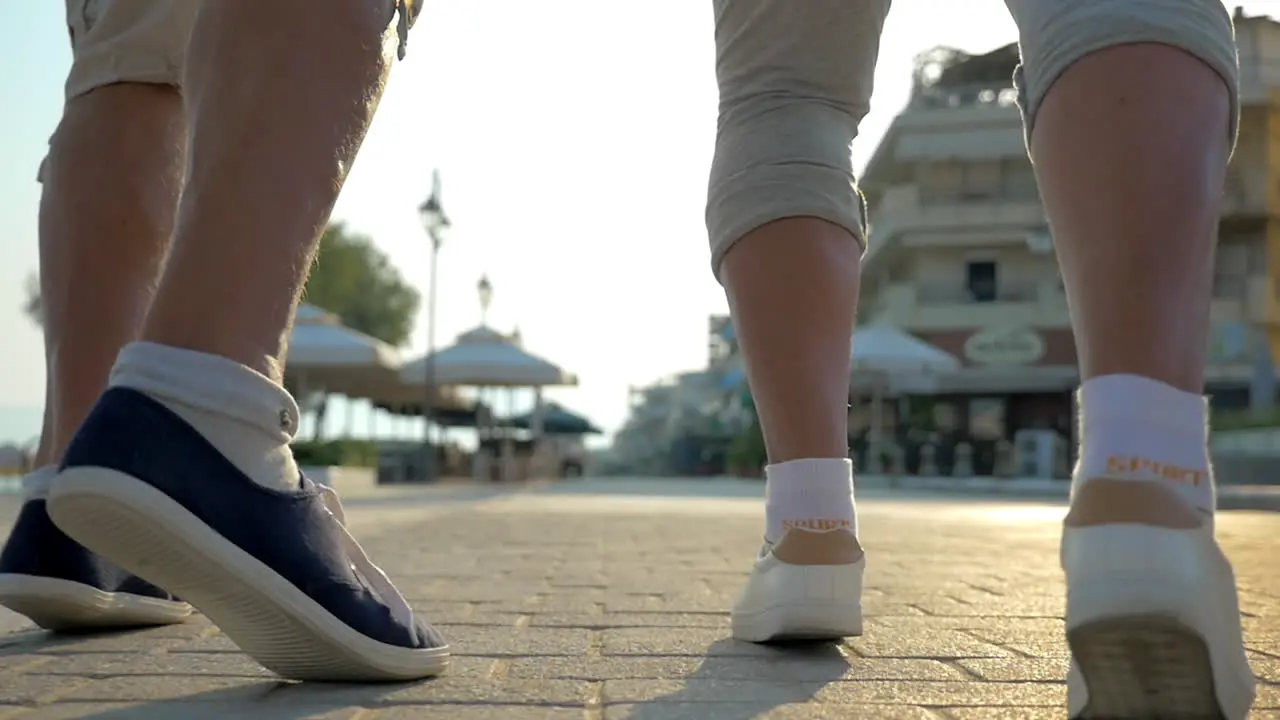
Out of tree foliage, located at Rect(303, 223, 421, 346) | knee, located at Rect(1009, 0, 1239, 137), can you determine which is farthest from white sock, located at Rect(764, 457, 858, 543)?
tree foliage, located at Rect(303, 223, 421, 346)

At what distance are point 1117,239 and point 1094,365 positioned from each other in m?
0.12

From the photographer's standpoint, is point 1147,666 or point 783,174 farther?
point 783,174

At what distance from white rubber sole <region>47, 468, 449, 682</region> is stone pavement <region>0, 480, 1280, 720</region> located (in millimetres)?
54

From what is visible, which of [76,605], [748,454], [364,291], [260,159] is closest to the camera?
[260,159]

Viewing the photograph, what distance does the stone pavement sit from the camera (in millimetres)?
1323

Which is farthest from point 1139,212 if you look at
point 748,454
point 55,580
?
point 748,454

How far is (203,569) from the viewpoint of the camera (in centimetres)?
124

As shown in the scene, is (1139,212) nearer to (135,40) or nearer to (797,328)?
(797,328)

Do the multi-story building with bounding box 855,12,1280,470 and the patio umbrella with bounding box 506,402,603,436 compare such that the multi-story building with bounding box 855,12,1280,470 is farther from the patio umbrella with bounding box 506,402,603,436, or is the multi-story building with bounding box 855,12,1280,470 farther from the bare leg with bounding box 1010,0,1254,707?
the bare leg with bounding box 1010,0,1254,707

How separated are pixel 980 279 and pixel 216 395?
1202 inches

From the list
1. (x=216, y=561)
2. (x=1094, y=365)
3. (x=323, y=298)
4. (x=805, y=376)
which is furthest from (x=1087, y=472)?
(x=323, y=298)

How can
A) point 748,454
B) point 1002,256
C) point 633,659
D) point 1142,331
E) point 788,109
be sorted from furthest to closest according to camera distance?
1. point 1002,256
2. point 748,454
3. point 788,109
4. point 633,659
5. point 1142,331

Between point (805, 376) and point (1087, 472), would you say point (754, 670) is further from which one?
point (1087, 472)

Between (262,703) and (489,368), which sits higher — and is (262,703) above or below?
below
